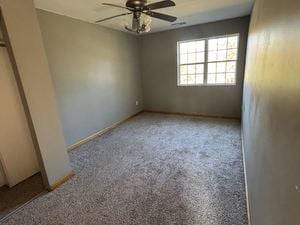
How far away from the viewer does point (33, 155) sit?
249 cm

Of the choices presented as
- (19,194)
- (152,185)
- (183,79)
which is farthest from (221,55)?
(19,194)

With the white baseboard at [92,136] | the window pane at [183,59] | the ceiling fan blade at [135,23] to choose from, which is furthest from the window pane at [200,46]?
the white baseboard at [92,136]

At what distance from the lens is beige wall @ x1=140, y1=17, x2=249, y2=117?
4.00 m

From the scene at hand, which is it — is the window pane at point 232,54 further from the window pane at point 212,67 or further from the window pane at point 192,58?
the window pane at point 192,58

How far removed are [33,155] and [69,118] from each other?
35.4 inches

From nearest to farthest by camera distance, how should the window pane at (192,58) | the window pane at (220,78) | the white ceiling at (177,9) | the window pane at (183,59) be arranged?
the white ceiling at (177,9), the window pane at (220,78), the window pane at (192,58), the window pane at (183,59)

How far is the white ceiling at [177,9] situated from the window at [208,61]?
2.09ft

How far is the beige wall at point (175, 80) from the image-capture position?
13.1 feet

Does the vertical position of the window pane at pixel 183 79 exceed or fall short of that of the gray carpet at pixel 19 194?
it exceeds it

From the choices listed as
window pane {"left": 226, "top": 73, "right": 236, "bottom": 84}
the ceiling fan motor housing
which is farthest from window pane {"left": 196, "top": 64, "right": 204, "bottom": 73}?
the ceiling fan motor housing

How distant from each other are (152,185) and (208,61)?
11.8 ft

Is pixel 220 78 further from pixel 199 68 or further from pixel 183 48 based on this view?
pixel 183 48

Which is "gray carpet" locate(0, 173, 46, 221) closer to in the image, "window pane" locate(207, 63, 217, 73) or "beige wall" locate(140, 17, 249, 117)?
"beige wall" locate(140, 17, 249, 117)

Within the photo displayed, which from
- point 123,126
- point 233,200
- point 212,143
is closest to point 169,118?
point 123,126
